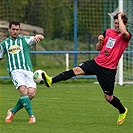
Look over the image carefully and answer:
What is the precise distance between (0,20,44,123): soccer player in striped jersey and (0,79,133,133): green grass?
43cm

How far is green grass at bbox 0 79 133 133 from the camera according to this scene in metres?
9.57

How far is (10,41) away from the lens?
409 inches

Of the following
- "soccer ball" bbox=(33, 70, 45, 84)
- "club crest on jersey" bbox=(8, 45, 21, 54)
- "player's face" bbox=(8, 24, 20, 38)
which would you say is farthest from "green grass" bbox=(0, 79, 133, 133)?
"player's face" bbox=(8, 24, 20, 38)

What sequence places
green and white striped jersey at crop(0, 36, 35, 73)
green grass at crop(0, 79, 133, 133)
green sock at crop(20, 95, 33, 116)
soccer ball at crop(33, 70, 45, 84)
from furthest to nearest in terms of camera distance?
green and white striped jersey at crop(0, 36, 35, 73)
green sock at crop(20, 95, 33, 116)
soccer ball at crop(33, 70, 45, 84)
green grass at crop(0, 79, 133, 133)

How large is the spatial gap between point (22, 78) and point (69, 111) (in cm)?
212

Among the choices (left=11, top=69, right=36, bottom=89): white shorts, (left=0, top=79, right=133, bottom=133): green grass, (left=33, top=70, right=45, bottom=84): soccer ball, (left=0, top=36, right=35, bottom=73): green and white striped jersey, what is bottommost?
(left=0, top=79, right=133, bottom=133): green grass

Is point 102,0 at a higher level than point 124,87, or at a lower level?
higher

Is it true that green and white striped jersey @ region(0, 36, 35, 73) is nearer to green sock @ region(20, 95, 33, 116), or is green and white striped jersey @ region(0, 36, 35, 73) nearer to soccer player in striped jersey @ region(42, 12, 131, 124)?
green sock @ region(20, 95, 33, 116)

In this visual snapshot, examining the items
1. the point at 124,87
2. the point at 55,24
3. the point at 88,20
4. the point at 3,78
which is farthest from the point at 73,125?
the point at 55,24

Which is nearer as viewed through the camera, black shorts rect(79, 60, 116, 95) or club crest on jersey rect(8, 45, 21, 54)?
black shorts rect(79, 60, 116, 95)

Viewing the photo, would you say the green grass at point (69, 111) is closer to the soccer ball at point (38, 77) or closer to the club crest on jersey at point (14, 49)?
the soccer ball at point (38, 77)

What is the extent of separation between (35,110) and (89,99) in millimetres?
2636

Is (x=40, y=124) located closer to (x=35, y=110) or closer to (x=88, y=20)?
(x=35, y=110)

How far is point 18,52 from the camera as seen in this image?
10312mm
